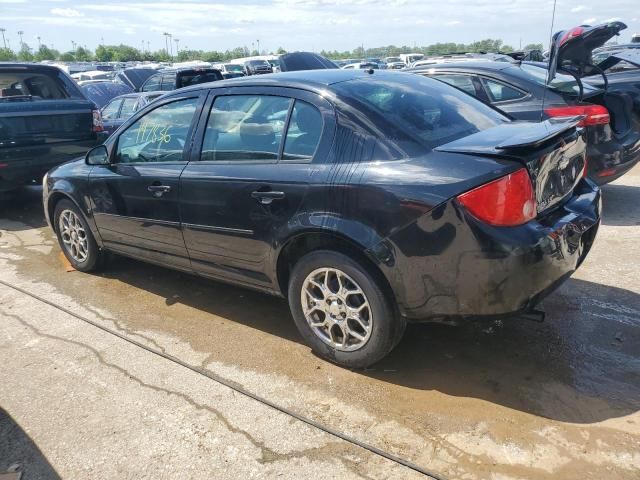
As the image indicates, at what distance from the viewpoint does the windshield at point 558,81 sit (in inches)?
229

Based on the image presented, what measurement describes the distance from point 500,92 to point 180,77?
9.81 m

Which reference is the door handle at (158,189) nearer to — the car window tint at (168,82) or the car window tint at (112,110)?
the car window tint at (112,110)

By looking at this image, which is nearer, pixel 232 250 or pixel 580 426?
pixel 580 426

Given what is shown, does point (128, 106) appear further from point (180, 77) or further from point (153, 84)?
point (153, 84)

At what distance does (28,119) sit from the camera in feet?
22.3

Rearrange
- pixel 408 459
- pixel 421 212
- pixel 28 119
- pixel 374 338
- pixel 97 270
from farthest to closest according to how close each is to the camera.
Result: pixel 28 119, pixel 97 270, pixel 374 338, pixel 421 212, pixel 408 459

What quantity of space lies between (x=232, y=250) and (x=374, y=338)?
1.15m

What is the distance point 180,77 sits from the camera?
13797 mm

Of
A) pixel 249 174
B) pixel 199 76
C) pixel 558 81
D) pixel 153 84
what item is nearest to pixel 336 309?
pixel 249 174

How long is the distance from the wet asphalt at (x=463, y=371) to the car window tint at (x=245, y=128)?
1244mm

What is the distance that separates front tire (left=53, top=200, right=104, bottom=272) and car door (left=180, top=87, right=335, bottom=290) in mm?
1532

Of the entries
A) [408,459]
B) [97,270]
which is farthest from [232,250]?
[97,270]

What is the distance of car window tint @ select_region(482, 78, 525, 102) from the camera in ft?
19.4

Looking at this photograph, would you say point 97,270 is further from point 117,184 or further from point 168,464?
point 168,464
